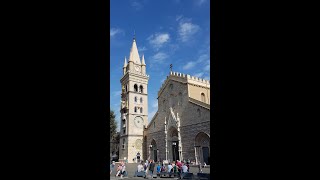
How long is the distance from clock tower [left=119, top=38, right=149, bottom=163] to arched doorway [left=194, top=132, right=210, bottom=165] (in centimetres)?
1276

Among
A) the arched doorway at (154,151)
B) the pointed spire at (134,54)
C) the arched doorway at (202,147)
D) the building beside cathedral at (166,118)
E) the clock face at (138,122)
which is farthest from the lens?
the pointed spire at (134,54)

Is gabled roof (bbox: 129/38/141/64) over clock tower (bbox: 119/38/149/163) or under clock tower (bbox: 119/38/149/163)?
over

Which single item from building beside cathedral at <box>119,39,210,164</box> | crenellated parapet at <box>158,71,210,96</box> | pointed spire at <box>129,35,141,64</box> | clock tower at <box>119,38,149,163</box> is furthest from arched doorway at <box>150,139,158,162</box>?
pointed spire at <box>129,35,141,64</box>

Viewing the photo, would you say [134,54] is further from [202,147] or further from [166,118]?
[202,147]

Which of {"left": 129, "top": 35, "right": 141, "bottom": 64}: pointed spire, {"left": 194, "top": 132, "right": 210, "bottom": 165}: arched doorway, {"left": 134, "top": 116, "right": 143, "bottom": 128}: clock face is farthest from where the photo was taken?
{"left": 129, "top": 35, "right": 141, "bottom": 64}: pointed spire

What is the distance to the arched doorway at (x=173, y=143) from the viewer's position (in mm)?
26906

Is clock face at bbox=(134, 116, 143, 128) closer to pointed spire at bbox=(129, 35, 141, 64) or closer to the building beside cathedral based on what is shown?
the building beside cathedral

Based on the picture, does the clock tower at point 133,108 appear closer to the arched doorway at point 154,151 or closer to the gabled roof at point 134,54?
the gabled roof at point 134,54

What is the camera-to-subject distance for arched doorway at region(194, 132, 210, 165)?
22828 millimetres

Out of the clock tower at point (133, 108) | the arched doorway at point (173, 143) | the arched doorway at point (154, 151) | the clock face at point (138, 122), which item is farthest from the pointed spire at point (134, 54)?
the arched doorway at point (173, 143)
